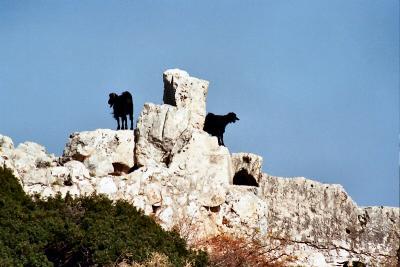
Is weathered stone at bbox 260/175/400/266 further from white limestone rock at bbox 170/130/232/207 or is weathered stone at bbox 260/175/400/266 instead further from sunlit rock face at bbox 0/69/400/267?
white limestone rock at bbox 170/130/232/207

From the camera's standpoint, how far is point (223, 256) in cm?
2673

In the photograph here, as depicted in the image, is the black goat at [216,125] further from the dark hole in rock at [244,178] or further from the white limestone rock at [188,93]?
the dark hole in rock at [244,178]

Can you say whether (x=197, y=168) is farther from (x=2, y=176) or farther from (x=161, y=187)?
(x=2, y=176)

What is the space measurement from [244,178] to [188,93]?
2.84 m

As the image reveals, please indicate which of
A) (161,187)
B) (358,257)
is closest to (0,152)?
(161,187)

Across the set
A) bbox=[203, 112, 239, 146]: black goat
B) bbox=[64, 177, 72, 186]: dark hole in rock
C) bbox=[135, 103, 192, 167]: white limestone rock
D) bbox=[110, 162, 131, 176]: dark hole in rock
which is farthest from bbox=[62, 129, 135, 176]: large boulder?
bbox=[203, 112, 239, 146]: black goat

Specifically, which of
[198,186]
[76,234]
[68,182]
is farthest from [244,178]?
[76,234]

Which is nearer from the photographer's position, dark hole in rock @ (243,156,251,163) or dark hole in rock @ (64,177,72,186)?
dark hole in rock @ (64,177,72,186)

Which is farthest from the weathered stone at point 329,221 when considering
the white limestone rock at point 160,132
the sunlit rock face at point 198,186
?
the white limestone rock at point 160,132

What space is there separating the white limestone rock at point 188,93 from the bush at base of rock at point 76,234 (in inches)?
281

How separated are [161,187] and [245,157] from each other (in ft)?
14.3

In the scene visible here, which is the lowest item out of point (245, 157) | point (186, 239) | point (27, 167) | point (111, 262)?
point (111, 262)

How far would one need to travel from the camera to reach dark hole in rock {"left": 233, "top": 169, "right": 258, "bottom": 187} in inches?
1251

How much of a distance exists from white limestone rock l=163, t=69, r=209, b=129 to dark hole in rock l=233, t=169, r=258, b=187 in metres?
1.69
